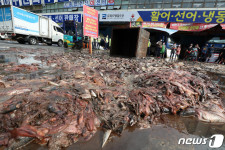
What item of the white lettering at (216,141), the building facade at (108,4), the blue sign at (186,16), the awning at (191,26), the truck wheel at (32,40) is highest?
the building facade at (108,4)

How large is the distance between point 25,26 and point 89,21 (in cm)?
829

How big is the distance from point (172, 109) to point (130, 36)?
7.76m

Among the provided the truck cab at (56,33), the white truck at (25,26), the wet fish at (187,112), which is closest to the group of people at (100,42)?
the truck cab at (56,33)

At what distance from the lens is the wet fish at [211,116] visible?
5.03ft

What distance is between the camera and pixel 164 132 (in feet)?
4.21

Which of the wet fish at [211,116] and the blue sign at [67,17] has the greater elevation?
the blue sign at [67,17]

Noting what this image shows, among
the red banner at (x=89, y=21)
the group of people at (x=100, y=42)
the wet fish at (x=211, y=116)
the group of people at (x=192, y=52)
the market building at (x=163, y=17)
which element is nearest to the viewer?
the wet fish at (x=211, y=116)

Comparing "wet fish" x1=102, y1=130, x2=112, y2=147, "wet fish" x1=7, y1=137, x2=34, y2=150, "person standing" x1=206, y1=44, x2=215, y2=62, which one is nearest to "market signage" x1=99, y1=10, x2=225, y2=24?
"person standing" x1=206, y1=44, x2=215, y2=62

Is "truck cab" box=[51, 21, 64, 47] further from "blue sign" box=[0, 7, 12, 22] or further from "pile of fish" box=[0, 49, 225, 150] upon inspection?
"pile of fish" box=[0, 49, 225, 150]

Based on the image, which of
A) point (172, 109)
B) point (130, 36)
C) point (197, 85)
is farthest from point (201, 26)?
point (172, 109)

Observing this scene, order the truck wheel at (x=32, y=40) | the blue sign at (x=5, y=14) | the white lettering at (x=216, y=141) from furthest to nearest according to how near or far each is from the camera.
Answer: the truck wheel at (x=32, y=40) < the blue sign at (x=5, y=14) < the white lettering at (x=216, y=141)

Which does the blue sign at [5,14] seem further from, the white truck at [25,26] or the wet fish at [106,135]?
the wet fish at [106,135]

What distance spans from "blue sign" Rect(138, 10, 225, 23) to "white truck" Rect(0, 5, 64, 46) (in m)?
12.4

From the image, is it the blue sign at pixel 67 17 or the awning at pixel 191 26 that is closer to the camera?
the awning at pixel 191 26
